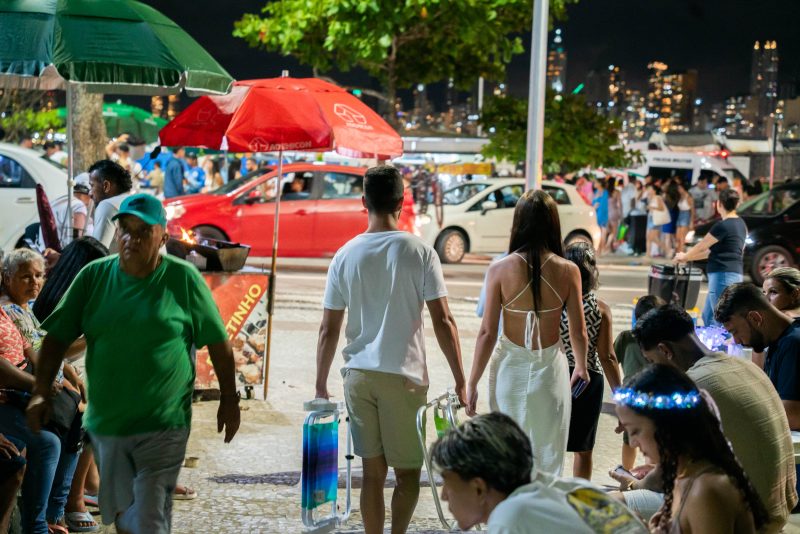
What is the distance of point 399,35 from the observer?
2164 centimetres

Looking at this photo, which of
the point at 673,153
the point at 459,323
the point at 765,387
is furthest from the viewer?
the point at 673,153

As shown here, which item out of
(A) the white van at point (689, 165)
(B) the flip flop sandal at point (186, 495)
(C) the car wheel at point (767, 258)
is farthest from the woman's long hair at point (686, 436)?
(A) the white van at point (689, 165)

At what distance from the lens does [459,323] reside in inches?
507

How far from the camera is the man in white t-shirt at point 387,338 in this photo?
195 inches

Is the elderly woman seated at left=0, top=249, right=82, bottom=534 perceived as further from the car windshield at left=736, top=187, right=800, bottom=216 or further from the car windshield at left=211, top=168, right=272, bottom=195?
the car windshield at left=736, top=187, right=800, bottom=216

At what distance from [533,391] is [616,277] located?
1431 cm

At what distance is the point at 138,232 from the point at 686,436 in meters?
2.08

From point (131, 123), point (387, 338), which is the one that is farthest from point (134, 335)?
point (131, 123)

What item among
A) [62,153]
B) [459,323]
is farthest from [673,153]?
[459,323]

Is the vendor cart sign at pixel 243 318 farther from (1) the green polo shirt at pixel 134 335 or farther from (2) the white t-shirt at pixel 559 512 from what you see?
(2) the white t-shirt at pixel 559 512

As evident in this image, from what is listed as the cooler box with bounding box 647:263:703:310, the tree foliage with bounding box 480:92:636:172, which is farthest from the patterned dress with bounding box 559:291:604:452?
the tree foliage with bounding box 480:92:636:172

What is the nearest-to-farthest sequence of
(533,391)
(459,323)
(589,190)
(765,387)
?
(765,387)
(533,391)
(459,323)
(589,190)

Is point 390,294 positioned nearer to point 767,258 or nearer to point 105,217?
point 105,217

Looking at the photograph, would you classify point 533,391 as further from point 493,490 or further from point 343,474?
Answer: point 493,490
